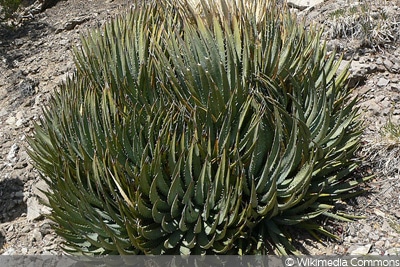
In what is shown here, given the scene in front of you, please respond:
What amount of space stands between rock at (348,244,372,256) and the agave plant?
0.78 feet

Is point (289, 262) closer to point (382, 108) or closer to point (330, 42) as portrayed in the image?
point (382, 108)

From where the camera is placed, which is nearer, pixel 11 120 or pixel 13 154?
pixel 13 154

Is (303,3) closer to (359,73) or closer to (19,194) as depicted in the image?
(359,73)

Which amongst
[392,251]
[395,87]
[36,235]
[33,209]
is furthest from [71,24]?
[392,251]

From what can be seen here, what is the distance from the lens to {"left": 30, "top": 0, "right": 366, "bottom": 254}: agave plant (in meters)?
3.08

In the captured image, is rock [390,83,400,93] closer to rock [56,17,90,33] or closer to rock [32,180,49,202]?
rock [32,180,49,202]

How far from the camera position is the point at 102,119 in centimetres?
359

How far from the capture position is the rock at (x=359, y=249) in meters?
3.20

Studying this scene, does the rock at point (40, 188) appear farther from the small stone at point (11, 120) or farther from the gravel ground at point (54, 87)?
the small stone at point (11, 120)

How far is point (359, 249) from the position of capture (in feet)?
10.6

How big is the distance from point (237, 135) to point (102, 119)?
1.05 metres

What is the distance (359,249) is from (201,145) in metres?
1.24

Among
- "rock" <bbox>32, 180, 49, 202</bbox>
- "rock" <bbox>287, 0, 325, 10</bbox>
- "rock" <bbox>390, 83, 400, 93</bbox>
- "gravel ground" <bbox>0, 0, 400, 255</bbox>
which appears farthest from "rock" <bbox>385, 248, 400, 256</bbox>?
"rock" <bbox>287, 0, 325, 10</bbox>

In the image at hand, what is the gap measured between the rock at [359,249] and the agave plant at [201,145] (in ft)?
0.78
